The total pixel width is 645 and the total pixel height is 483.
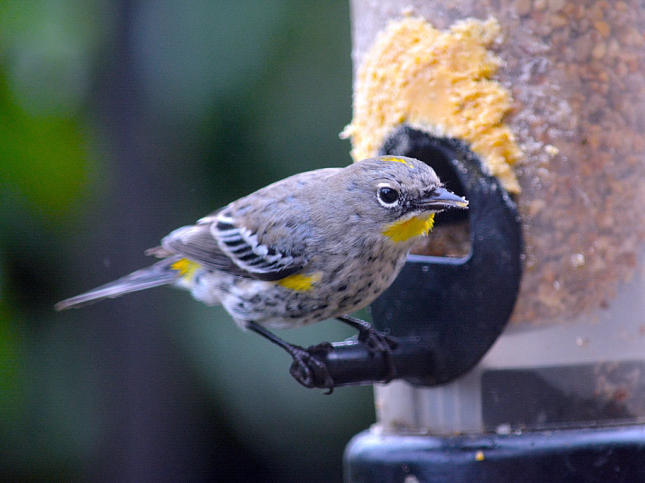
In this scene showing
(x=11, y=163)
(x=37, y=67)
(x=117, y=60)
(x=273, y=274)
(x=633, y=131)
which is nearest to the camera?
(x=633, y=131)

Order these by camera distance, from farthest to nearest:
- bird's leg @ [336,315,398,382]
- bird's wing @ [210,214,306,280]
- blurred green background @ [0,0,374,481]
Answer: blurred green background @ [0,0,374,481] → bird's wing @ [210,214,306,280] → bird's leg @ [336,315,398,382]

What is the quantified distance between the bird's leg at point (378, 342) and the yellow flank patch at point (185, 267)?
0.79 m

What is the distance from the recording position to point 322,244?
324 centimetres

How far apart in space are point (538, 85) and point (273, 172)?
7.63ft

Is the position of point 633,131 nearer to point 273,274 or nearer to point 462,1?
point 462,1

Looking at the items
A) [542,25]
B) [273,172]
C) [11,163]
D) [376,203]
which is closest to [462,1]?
[542,25]

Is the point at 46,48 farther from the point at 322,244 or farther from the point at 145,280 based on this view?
the point at 322,244

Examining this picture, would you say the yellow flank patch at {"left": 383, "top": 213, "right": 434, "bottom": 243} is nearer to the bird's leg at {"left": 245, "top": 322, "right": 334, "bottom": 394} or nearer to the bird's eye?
the bird's eye

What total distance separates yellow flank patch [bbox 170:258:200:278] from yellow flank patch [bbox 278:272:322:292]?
0.74 meters

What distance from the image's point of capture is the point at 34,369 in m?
4.90

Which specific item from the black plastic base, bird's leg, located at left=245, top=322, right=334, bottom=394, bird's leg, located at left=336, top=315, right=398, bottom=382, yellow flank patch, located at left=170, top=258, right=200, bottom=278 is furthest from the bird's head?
yellow flank patch, located at left=170, top=258, right=200, bottom=278

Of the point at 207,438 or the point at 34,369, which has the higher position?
the point at 34,369

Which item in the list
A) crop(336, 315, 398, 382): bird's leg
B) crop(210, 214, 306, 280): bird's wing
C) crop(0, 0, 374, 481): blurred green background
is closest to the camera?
crop(336, 315, 398, 382): bird's leg

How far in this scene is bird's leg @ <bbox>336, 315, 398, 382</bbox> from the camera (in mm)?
3158
